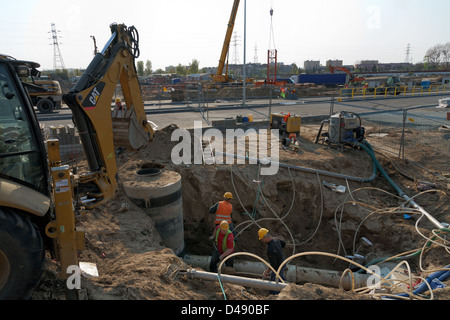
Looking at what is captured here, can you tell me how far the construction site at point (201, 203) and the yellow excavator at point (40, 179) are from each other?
2 cm

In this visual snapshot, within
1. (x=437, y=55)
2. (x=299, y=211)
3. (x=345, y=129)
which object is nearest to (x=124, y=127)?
(x=299, y=211)

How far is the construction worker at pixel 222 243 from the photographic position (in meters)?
6.69

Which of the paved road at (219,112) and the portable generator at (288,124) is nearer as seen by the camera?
the portable generator at (288,124)

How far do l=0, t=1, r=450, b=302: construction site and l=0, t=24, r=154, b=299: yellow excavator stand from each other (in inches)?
0.6

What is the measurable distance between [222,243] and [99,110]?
12.3 feet

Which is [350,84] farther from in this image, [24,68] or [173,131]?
[24,68]

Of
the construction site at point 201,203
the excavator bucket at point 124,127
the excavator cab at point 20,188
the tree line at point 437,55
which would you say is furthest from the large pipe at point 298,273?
the tree line at point 437,55

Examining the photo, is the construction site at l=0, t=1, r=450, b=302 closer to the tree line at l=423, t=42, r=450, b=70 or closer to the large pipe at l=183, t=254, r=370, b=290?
the large pipe at l=183, t=254, r=370, b=290

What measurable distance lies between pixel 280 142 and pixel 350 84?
111 ft

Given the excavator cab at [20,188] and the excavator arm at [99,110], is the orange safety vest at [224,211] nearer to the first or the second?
the excavator arm at [99,110]

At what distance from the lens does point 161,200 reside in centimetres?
728

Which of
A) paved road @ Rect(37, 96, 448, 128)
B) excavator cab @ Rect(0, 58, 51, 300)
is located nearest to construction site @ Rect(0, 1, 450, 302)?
excavator cab @ Rect(0, 58, 51, 300)

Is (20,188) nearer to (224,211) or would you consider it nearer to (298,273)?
(224,211)

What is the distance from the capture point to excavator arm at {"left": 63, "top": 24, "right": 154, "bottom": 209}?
4.89 m
